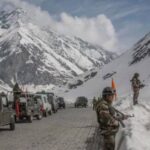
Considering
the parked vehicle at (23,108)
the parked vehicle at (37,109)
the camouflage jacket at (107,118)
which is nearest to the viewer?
the camouflage jacket at (107,118)

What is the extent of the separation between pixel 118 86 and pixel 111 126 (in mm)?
187518

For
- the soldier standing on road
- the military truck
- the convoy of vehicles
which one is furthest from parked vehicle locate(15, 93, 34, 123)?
the soldier standing on road

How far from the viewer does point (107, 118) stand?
348 inches

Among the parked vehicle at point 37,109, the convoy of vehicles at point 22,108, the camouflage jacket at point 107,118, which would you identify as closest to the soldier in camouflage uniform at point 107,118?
the camouflage jacket at point 107,118

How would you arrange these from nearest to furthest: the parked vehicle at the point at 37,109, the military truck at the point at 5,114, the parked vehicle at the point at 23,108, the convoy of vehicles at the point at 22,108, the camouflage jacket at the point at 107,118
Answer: the camouflage jacket at the point at 107,118, the military truck at the point at 5,114, the convoy of vehicles at the point at 22,108, the parked vehicle at the point at 23,108, the parked vehicle at the point at 37,109

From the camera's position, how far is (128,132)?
9.76m

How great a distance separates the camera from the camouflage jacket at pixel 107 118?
8.85 m

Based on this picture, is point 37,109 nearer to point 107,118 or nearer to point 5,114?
point 5,114

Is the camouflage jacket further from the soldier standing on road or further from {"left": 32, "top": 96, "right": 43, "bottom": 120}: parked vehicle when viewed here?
{"left": 32, "top": 96, "right": 43, "bottom": 120}: parked vehicle

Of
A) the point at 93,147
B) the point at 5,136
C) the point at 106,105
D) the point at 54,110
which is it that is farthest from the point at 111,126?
the point at 54,110

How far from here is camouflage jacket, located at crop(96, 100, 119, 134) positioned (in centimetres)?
885

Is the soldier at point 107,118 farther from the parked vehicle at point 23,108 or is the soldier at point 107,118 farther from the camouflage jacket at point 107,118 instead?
the parked vehicle at point 23,108

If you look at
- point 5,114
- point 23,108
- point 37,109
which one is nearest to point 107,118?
point 5,114

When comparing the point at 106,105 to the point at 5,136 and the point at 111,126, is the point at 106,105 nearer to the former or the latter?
the point at 111,126
